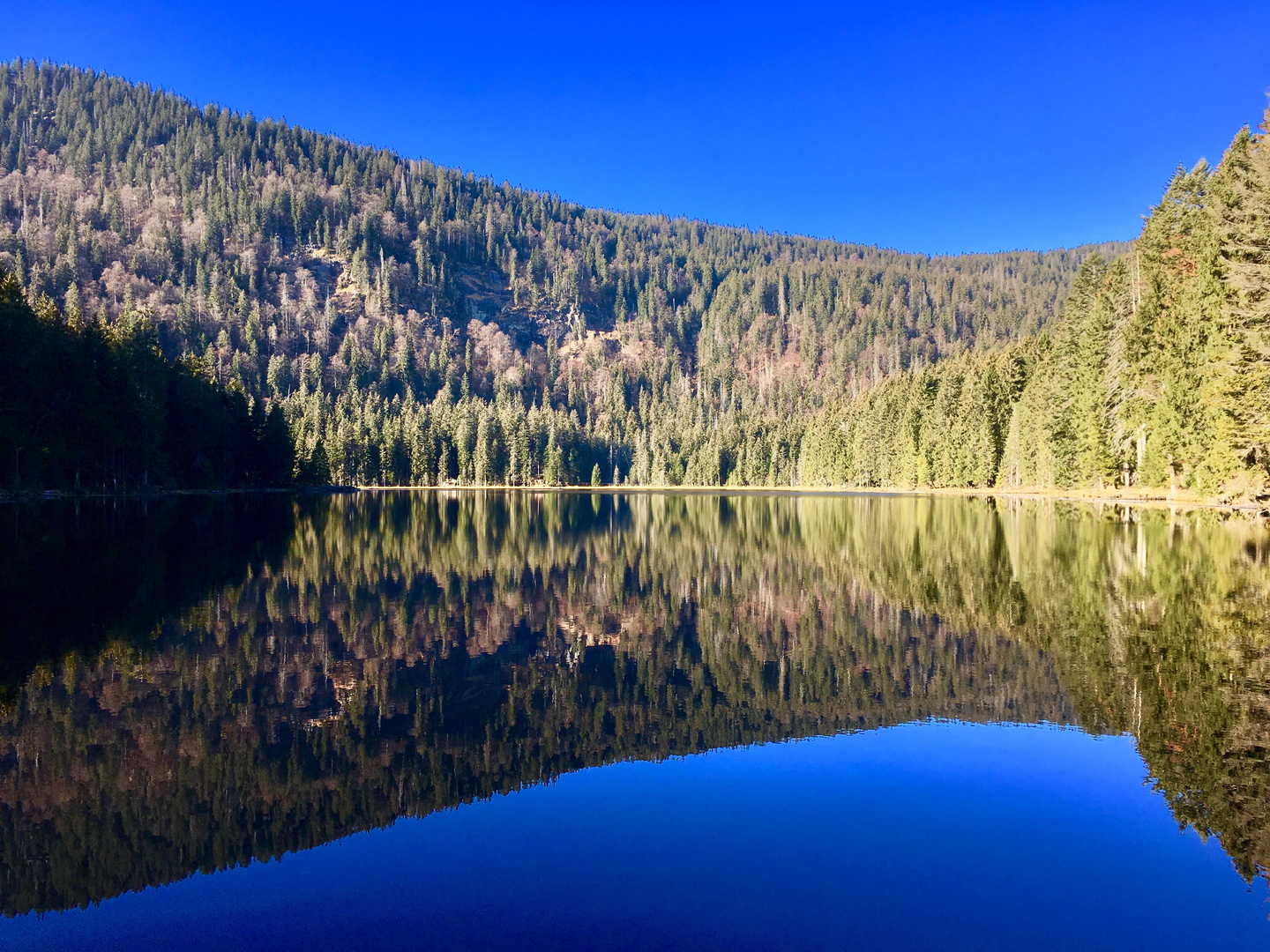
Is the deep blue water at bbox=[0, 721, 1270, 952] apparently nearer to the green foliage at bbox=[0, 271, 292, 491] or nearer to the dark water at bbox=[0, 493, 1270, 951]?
the dark water at bbox=[0, 493, 1270, 951]

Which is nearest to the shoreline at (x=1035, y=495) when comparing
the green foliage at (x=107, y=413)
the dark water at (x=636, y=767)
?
the green foliage at (x=107, y=413)

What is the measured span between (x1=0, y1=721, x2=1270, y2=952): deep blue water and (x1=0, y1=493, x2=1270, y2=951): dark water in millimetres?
33

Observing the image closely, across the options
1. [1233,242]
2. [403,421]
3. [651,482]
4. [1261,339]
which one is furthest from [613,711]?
[651,482]

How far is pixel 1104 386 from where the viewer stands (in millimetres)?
52562

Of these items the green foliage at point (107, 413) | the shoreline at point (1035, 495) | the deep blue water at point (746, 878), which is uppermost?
the green foliage at point (107, 413)

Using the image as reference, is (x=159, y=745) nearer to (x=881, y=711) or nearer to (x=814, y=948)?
(x=814, y=948)

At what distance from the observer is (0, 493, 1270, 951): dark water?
5805 mm

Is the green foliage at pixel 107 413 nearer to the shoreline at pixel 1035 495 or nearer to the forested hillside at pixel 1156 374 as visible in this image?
the shoreline at pixel 1035 495

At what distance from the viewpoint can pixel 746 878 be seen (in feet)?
20.7

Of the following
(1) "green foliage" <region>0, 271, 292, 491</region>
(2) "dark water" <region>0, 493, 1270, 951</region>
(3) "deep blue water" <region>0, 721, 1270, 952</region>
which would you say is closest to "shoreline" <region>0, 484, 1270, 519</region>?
(1) "green foliage" <region>0, 271, 292, 491</region>

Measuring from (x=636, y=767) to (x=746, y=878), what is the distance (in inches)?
109

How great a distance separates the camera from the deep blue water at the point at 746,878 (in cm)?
551

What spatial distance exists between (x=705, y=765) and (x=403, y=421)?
450 feet

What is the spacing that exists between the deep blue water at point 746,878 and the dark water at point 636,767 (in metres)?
0.03
